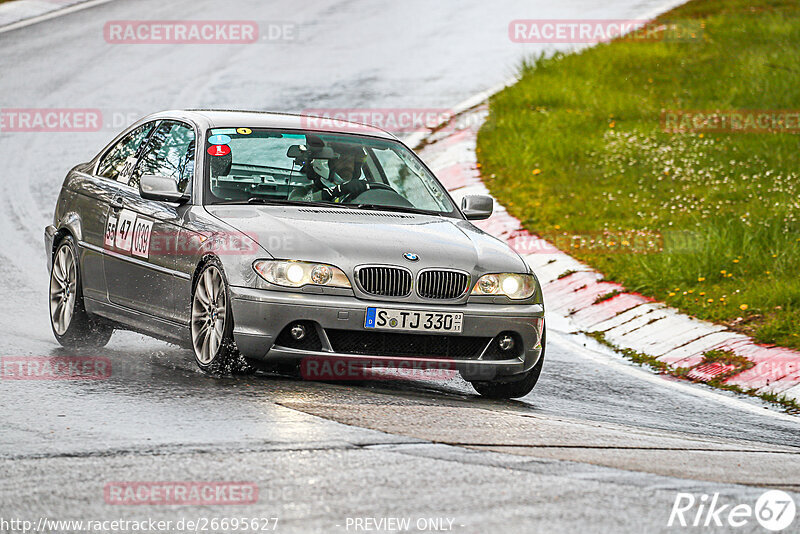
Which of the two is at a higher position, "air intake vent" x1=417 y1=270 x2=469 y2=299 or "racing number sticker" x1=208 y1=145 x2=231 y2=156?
"racing number sticker" x1=208 y1=145 x2=231 y2=156

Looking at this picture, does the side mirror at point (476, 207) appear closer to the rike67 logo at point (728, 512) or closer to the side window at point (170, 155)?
the side window at point (170, 155)

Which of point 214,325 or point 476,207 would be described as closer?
point 214,325

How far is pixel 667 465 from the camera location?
19.6 ft

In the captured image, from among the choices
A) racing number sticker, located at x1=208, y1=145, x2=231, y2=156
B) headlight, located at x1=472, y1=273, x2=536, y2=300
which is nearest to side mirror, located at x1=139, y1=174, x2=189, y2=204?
racing number sticker, located at x1=208, y1=145, x2=231, y2=156

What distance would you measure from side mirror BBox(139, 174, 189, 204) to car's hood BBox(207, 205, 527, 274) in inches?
11.2

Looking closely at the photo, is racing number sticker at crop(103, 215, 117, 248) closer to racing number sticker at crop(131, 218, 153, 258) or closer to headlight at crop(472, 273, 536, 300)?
racing number sticker at crop(131, 218, 153, 258)

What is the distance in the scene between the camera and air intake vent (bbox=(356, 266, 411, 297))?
7379 millimetres

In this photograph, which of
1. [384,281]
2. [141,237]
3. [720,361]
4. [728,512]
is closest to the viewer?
[728,512]

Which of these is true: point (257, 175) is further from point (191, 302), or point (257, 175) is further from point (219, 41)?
point (219, 41)

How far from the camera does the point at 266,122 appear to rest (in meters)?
8.77

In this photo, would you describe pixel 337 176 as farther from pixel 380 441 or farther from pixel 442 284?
pixel 380 441

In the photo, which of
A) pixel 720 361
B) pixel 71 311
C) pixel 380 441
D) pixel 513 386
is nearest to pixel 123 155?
pixel 71 311

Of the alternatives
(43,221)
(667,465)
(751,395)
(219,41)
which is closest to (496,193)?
(43,221)

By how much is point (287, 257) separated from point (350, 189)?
1276 millimetres
